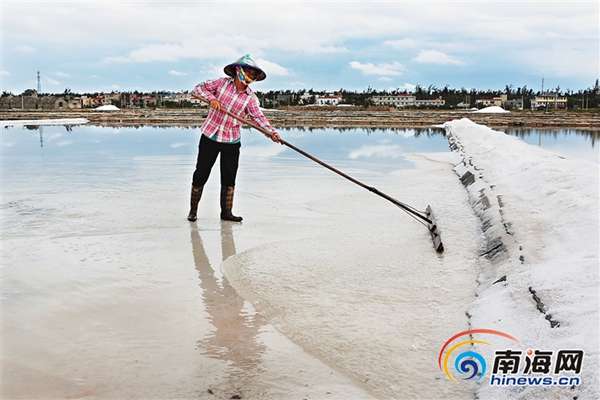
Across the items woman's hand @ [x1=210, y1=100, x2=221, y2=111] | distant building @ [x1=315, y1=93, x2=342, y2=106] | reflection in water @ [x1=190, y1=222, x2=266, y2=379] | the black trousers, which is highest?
distant building @ [x1=315, y1=93, x2=342, y2=106]

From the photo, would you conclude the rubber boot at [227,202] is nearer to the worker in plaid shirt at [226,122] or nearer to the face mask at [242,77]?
the worker in plaid shirt at [226,122]

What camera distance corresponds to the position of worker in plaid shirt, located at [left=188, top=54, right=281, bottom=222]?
5.27 metres

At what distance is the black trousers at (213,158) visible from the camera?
212 inches

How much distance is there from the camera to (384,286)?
3.51 m

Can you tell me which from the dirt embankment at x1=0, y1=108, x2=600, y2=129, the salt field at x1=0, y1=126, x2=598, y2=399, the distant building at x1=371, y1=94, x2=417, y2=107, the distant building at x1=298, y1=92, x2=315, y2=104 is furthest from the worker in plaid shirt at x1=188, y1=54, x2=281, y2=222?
the distant building at x1=371, y1=94, x2=417, y2=107

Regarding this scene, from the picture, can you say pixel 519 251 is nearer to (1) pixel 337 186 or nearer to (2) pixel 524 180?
(2) pixel 524 180

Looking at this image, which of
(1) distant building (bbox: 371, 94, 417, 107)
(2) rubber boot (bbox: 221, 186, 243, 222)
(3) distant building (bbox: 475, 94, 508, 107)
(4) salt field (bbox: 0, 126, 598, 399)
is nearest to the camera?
(4) salt field (bbox: 0, 126, 598, 399)

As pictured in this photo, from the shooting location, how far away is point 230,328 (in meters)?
2.87

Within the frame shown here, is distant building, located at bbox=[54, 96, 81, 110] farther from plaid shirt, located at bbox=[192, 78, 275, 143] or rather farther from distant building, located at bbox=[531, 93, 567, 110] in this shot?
plaid shirt, located at bbox=[192, 78, 275, 143]

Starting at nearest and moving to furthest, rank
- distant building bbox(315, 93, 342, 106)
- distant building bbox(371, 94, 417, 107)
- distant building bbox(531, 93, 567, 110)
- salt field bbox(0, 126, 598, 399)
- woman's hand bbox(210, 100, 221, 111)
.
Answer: salt field bbox(0, 126, 598, 399) → woman's hand bbox(210, 100, 221, 111) → distant building bbox(531, 93, 567, 110) → distant building bbox(315, 93, 342, 106) → distant building bbox(371, 94, 417, 107)

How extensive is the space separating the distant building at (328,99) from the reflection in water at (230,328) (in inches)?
4341

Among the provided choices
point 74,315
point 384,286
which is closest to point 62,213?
point 74,315

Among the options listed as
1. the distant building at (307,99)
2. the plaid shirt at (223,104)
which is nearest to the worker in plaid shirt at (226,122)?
the plaid shirt at (223,104)

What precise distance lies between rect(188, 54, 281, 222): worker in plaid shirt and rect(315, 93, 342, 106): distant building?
355ft
